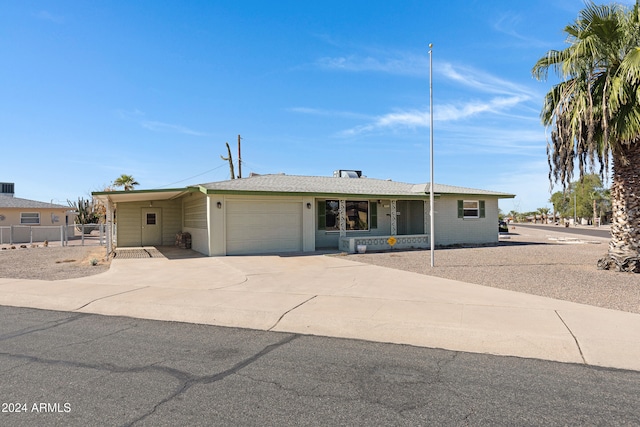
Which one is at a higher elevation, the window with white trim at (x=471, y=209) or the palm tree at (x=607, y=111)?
the palm tree at (x=607, y=111)

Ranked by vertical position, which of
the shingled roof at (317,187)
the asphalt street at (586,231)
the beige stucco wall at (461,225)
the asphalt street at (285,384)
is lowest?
the asphalt street at (586,231)

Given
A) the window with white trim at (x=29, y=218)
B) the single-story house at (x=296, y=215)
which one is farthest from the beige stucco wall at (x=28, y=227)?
the single-story house at (x=296, y=215)

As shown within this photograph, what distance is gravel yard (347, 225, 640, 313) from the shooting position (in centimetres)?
862

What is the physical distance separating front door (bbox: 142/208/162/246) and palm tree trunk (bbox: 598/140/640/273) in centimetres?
2140

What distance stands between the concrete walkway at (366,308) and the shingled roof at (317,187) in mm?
5996

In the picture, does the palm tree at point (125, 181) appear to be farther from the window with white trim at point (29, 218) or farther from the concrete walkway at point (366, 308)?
the concrete walkway at point (366, 308)

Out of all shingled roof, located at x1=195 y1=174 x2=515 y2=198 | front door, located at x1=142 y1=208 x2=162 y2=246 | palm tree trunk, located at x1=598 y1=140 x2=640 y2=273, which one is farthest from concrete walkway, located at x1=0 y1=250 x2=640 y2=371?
front door, located at x1=142 y1=208 x2=162 y2=246

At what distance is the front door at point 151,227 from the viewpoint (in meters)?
23.0

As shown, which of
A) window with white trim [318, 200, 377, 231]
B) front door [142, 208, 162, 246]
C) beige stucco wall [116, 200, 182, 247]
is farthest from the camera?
front door [142, 208, 162, 246]

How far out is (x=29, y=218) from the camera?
99.1 feet

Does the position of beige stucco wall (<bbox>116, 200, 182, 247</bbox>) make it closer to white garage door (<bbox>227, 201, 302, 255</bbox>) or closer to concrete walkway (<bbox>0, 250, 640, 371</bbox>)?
white garage door (<bbox>227, 201, 302, 255</bbox>)

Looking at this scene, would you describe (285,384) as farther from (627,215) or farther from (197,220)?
(197,220)

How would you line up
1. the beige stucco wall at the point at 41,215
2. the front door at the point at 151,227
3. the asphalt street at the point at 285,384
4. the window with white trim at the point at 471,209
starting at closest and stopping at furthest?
the asphalt street at the point at 285,384 < the window with white trim at the point at 471,209 < the front door at the point at 151,227 < the beige stucco wall at the point at 41,215

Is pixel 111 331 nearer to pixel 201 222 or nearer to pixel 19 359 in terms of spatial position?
pixel 19 359
